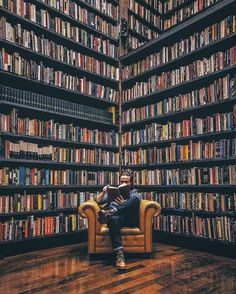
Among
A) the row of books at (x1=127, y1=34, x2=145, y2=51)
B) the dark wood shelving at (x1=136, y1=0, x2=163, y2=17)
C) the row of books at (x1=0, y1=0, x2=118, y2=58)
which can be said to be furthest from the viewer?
the dark wood shelving at (x1=136, y1=0, x2=163, y2=17)

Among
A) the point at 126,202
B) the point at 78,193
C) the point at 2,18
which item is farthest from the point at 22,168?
the point at 2,18

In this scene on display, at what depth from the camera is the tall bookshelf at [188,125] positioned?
119 inches

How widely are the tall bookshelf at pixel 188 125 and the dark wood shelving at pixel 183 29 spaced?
0.01 metres

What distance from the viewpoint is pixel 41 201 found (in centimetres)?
328

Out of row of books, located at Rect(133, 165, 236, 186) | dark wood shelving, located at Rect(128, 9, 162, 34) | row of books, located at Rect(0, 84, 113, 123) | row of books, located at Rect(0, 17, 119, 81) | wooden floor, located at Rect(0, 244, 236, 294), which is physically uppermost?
dark wood shelving, located at Rect(128, 9, 162, 34)

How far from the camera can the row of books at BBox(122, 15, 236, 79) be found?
310 cm

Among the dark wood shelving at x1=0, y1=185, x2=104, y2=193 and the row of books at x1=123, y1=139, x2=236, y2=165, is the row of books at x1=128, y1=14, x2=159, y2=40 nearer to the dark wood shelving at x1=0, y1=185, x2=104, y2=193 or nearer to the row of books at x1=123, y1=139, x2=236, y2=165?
the row of books at x1=123, y1=139, x2=236, y2=165

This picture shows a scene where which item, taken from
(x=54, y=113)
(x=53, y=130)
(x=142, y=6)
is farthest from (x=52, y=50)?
(x=142, y=6)

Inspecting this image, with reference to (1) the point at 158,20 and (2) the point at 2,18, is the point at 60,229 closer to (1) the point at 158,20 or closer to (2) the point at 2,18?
(2) the point at 2,18

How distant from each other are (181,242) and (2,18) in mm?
3351

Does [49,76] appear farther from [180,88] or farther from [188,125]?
[188,125]

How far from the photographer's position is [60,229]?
134 inches

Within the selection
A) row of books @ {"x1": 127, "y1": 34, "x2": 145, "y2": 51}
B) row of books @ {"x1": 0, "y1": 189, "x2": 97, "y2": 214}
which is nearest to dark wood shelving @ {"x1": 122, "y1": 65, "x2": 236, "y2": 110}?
row of books @ {"x1": 127, "y1": 34, "x2": 145, "y2": 51}

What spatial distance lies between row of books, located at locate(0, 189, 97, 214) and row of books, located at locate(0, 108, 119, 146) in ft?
2.30
